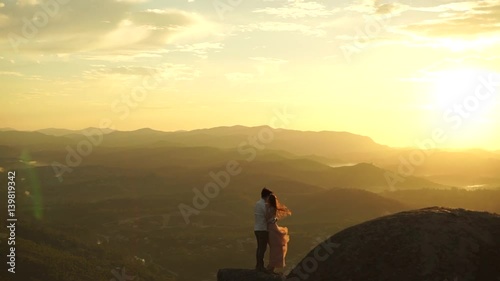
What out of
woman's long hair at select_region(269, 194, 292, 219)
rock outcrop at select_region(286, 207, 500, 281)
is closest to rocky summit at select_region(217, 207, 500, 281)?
rock outcrop at select_region(286, 207, 500, 281)

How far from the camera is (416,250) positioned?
10352 mm

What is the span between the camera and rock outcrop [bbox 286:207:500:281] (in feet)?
32.8

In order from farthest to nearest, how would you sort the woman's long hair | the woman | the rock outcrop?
1. the woman
2. the woman's long hair
3. the rock outcrop

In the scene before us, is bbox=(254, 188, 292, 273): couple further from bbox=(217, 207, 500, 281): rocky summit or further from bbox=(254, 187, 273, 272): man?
bbox=(217, 207, 500, 281): rocky summit

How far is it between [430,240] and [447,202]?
361ft

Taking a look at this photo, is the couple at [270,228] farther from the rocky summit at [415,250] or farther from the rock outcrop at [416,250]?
the rock outcrop at [416,250]

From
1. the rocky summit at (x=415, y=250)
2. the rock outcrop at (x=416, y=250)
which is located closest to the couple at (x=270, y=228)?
the rocky summit at (x=415, y=250)

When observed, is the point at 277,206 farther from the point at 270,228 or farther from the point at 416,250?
the point at 416,250

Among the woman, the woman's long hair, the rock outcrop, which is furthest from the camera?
the woman

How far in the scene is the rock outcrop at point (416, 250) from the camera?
9.98 m

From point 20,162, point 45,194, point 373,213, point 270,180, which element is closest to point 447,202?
point 373,213

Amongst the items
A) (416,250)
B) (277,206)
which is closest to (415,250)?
(416,250)

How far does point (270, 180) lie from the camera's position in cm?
13550

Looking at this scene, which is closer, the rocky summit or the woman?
the rocky summit
